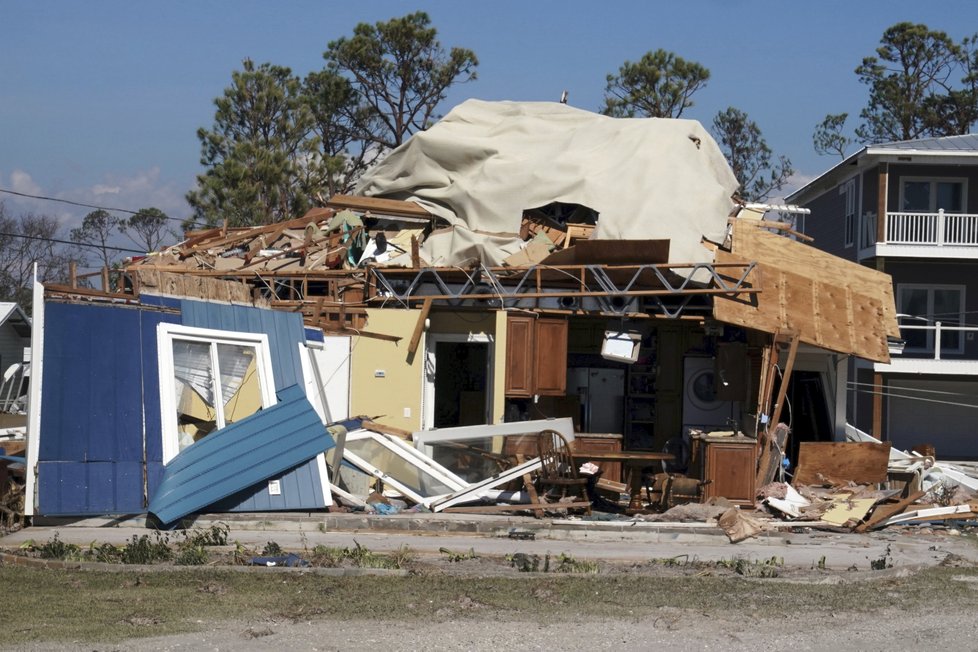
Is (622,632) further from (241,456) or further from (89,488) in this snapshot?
(89,488)

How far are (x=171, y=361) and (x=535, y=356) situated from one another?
20.2 feet

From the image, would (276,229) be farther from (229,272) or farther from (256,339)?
(256,339)

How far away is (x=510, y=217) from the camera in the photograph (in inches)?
759

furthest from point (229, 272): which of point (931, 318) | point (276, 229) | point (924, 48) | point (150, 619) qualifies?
point (924, 48)

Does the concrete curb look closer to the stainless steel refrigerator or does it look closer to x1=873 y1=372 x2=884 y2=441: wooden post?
the stainless steel refrigerator

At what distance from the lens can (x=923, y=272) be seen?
31078mm

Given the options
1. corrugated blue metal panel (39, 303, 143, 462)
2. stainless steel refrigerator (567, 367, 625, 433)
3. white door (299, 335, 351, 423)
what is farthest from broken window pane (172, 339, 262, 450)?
stainless steel refrigerator (567, 367, 625, 433)

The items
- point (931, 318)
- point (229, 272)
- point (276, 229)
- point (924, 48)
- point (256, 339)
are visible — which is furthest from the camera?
point (924, 48)

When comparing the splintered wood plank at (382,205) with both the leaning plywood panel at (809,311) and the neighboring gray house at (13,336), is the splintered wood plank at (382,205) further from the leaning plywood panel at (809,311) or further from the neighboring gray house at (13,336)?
the neighboring gray house at (13,336)

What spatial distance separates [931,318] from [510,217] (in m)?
16.5

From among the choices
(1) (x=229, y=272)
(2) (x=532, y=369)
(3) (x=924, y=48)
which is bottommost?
(2) (x=532, y=369)

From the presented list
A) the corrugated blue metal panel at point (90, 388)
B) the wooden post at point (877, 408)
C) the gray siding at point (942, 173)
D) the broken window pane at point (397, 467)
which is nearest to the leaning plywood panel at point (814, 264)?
the broken window pane at point (397, 467)

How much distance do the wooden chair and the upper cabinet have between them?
253cm

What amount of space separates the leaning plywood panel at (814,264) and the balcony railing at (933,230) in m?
12.7
